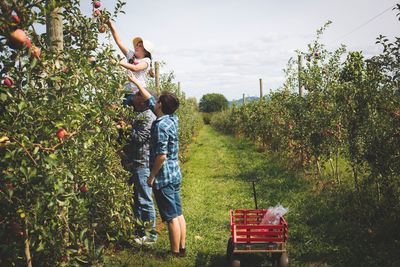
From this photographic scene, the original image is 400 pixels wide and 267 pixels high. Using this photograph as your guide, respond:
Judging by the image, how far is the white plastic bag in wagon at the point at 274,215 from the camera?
4.32 meters

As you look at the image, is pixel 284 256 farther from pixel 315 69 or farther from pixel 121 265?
pixel 315 69

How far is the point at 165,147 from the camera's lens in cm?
434

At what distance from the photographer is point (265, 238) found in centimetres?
398

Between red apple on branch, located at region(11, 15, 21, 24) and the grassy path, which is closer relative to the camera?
red apple on branch, located at region(11, 15, 21, 24)

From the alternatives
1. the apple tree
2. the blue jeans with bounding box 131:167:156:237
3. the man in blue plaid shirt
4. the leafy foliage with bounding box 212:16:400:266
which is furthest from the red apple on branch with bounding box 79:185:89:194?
the leafy foliage with bounding box 212:16:400:266

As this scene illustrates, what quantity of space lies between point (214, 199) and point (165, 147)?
146 inches

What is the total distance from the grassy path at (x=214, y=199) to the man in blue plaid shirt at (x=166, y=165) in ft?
1.36

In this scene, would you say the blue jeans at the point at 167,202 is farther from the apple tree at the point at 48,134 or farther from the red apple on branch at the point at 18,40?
the red apple on branch at the point at 18,40

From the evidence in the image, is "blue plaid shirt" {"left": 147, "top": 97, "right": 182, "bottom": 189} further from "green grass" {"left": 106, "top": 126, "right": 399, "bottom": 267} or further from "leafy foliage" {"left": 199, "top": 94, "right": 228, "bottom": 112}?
"leafy foliage" {"left": 199, "top": 94, "right": 228, "bottom": 112}

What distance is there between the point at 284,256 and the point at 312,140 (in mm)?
4189

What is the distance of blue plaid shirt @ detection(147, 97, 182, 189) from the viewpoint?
4.33 m

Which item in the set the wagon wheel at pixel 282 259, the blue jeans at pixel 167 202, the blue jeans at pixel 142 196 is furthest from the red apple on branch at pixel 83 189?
the wagon wheel at pixel 282 259

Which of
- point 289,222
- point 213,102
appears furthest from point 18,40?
point 213,102

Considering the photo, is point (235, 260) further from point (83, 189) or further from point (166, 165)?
point (83, 189)
